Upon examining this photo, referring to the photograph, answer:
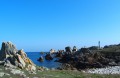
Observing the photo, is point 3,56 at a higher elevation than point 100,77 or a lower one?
higher

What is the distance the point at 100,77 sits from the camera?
117ft

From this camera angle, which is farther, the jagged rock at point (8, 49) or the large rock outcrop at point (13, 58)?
the jagged rock at point (8, 49)

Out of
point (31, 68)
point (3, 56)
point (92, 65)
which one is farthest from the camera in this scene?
point (92, 65)

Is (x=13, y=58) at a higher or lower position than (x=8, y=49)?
lower

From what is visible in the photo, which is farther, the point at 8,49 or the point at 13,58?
the point at 8,49

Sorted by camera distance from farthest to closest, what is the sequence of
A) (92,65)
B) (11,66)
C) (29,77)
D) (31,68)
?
(92,65) < (31,68) < (11,66) < (29,77)

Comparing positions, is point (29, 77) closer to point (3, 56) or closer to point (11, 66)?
point (11, 66)

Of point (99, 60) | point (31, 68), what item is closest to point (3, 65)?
point (31, 68)

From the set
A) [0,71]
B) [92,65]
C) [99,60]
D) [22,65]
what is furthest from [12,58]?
[99,60]

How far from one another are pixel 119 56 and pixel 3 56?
2628 inches

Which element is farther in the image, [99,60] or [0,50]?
[99,60]

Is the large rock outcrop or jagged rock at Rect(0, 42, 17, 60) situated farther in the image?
jagged rock at Rect(0, 42, 17, 60)

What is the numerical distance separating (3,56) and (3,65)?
6553mm

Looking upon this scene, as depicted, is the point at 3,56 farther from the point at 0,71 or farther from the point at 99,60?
the point at 99,60
